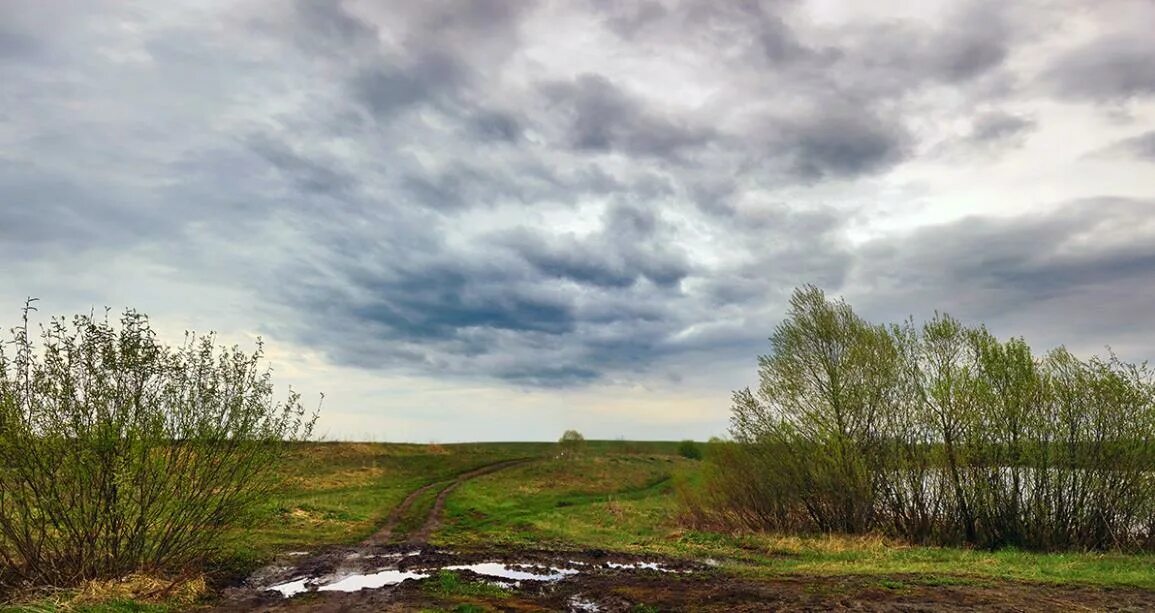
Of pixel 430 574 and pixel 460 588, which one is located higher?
pixel 460 588

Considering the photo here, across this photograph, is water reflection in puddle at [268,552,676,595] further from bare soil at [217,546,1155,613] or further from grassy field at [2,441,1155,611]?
grassy field at [2,441,1155,611]

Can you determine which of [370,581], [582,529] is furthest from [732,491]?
[370,581]

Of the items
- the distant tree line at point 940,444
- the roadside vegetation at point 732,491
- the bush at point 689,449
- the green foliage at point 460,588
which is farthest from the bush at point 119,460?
the bush at point 689,449

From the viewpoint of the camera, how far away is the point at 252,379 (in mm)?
20734

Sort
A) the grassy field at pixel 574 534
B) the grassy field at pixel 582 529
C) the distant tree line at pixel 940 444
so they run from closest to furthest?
the grassy field at pixel 574 534
the grassy field at pixel 582 529
the distant tree line at pixel 940 444

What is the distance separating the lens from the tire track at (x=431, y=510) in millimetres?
30514

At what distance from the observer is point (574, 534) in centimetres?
3419

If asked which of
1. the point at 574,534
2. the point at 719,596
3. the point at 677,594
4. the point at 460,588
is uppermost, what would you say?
the point at 719,596

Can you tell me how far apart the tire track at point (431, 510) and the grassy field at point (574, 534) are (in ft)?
1.87

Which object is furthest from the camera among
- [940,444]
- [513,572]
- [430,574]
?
[940,444]

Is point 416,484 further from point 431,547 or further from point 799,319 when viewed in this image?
point 799,319

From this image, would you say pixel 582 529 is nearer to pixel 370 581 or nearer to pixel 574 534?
pixel 574 534

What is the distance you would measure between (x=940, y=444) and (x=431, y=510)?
94.2 ft

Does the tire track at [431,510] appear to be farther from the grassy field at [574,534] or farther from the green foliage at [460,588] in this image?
the green foliage at [460,588]
